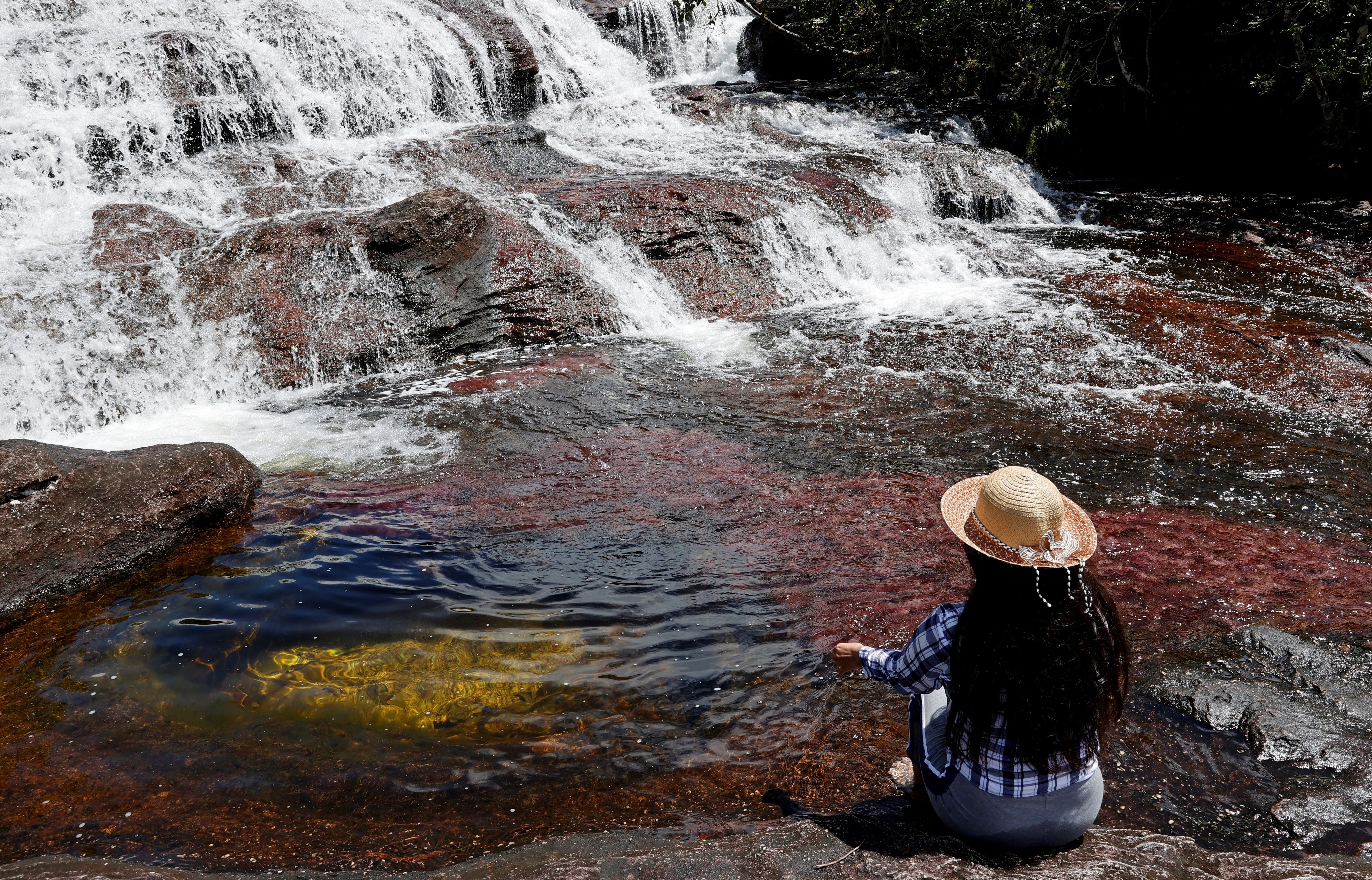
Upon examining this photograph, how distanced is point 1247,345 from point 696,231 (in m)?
5.20

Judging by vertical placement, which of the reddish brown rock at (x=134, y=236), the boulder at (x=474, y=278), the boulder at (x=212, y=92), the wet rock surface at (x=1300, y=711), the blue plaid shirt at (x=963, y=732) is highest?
the boulder at (x=212, y=92)

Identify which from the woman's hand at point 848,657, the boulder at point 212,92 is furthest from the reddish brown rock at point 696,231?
the woman's hand at point 848,657

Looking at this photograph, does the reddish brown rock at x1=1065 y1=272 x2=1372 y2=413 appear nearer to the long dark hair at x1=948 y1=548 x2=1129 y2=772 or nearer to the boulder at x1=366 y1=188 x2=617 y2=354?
the boulder at x1=366 y1=188 x2=617 y2=354

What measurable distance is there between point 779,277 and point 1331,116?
27.5 feet

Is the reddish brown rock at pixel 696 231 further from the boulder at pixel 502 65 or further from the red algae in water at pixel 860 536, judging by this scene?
the boulder at pixel 502 65

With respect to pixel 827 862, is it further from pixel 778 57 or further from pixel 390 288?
pixel 778 57

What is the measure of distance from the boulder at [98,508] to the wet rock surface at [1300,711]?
463 cm

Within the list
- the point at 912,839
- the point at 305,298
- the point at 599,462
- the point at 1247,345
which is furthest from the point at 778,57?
the point at 912,839

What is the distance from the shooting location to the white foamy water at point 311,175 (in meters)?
6.74

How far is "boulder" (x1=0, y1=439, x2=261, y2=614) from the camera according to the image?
4.09 metres

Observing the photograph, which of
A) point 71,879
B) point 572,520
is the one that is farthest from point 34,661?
point 572,520

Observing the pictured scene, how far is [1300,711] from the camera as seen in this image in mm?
3018

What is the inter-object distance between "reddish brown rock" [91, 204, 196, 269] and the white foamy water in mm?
165

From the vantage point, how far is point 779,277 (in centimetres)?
911
